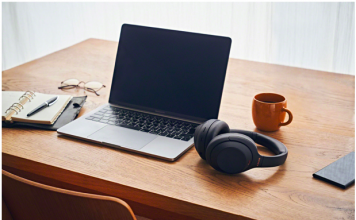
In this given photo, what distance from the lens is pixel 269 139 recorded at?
90cm

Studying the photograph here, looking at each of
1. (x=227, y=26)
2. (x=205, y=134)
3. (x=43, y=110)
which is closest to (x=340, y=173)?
(x=205, y=134)

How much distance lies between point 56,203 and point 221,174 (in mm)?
358

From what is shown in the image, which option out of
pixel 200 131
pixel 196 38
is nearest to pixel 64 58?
pixel 196 38

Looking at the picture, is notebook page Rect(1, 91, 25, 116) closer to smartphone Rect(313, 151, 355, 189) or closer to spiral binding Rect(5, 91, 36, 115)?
spiral binding Rect(5, 91, 36, 115)

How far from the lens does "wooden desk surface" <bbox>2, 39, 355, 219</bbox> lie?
68cm

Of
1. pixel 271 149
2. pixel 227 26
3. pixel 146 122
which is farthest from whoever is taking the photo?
pixel 227 26

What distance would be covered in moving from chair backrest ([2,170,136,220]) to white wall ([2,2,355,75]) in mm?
2347

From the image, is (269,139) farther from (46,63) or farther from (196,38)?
(46,63)

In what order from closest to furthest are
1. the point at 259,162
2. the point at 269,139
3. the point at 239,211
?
the point at 239,211, the point at 259,162, the point at 269,139

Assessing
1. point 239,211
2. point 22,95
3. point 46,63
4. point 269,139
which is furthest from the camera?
point 46,63

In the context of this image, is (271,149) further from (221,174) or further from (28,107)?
(28,107)

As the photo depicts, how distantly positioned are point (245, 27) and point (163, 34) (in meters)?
1.82

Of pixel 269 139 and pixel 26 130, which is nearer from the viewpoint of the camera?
pixel 269 139

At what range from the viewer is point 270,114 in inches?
37.7
